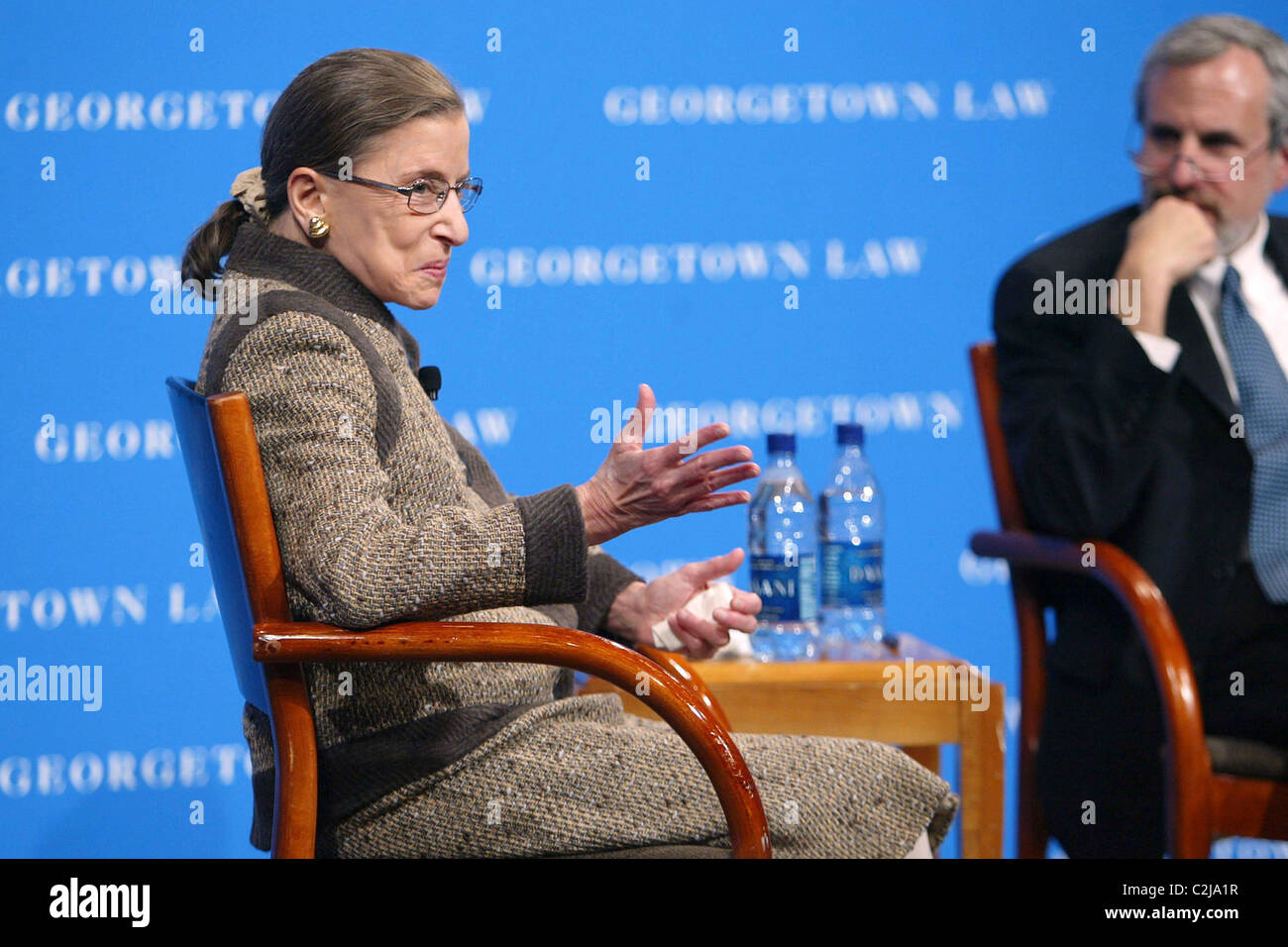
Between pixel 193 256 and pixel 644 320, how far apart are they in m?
1.26

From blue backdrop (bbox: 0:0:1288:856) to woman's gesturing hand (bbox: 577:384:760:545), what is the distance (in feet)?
4.13

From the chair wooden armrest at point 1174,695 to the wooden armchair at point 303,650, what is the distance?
2.02 feet

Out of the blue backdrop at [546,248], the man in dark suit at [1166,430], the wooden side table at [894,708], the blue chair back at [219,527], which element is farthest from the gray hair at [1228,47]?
the blue chair back at [219,527]

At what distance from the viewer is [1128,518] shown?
1830 millimetres

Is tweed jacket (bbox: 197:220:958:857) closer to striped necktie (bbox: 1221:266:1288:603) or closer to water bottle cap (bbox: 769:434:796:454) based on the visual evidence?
striped necktie (bbox: 1221:266:1288:603)

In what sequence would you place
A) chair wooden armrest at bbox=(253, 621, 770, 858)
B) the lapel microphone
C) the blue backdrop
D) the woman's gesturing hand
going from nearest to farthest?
chair wooden armrest at bbox=(253, 621, 770, 858)
the woman's gesturing hand
the lapel microphone
the blue backdrop

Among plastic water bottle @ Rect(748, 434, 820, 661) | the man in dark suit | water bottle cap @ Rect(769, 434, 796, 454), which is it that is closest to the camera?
the man in dark suit

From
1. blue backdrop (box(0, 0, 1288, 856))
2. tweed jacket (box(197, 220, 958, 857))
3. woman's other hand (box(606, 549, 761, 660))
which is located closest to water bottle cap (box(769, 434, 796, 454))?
blue backdrop (box(0, 0, 1288, 856))

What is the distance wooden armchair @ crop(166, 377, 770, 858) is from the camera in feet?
3.89

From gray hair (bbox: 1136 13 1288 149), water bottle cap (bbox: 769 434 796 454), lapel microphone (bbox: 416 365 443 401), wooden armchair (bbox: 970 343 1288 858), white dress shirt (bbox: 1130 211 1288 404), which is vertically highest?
gray hair (bbox: 1136 13 1288 149)

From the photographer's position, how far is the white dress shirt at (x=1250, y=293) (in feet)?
6.28

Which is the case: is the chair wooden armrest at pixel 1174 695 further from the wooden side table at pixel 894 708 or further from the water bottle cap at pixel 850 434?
the water bottle cap at pixel 850 434
